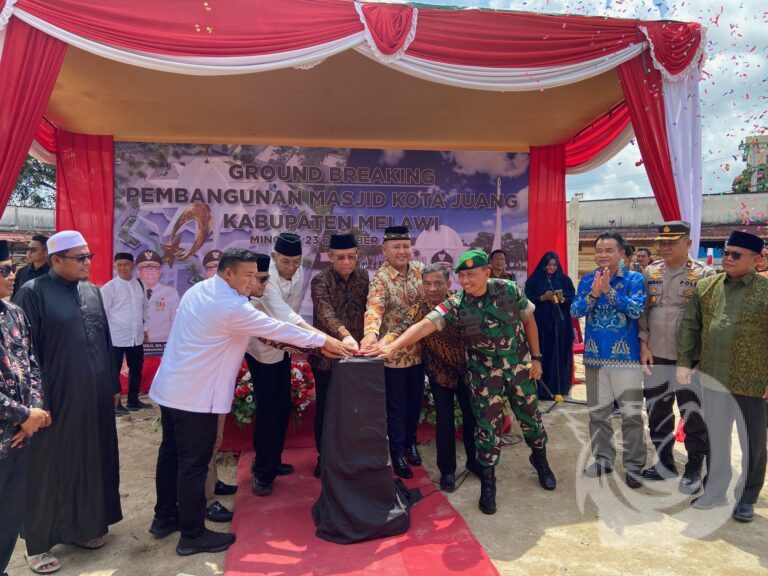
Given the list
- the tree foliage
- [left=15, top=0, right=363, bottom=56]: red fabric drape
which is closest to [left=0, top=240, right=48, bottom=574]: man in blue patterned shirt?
[left=15, top=0, right=363, bottom=56]: red fabric drape

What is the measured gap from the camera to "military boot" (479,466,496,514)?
3220 mm

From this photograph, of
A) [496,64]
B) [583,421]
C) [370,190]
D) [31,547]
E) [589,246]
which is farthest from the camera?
[589,246]

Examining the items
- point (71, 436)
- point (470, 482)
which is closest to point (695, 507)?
point (470, 482)

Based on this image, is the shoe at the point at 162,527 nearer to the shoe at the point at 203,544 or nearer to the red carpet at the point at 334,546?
the shoe at the point at 203,544

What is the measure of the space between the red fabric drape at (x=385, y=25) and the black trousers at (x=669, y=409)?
10.1ft

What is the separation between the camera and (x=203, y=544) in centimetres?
275

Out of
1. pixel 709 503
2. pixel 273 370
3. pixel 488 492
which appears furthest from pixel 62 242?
pixel 709 503

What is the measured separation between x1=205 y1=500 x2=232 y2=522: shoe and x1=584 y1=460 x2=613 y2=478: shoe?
2.59 meters

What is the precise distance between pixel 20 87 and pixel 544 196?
590cm

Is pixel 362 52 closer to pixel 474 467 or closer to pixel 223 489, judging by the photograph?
pixel 474 467

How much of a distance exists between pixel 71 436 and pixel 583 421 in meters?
4.49

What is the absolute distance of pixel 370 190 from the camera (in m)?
6.68

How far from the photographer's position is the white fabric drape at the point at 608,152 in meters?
5.97

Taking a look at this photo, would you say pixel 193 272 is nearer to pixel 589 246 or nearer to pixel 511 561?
pixel 511 561
